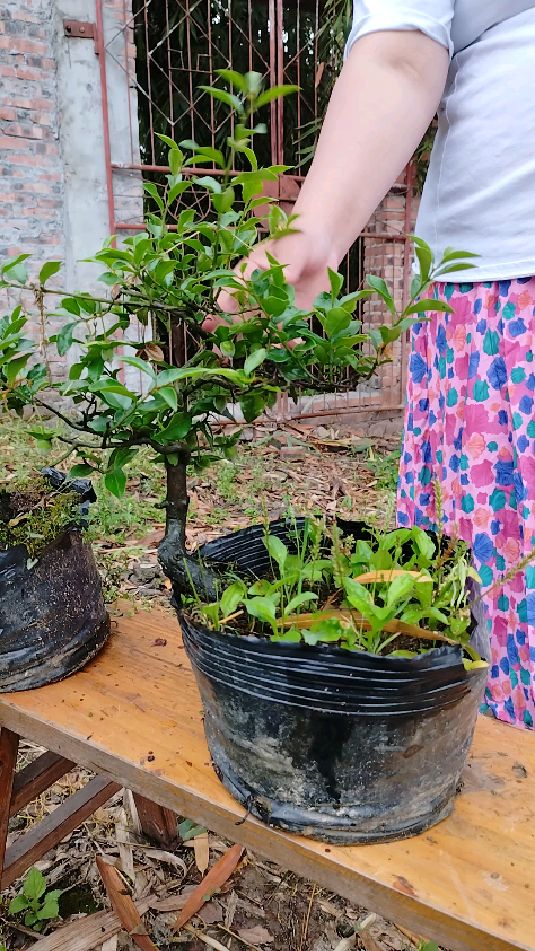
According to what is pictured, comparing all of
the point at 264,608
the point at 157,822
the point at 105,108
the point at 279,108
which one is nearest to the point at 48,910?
the point at 157,822

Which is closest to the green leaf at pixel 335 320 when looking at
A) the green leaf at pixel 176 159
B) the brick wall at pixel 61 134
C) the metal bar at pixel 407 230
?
the green leaf at pixel 176 159

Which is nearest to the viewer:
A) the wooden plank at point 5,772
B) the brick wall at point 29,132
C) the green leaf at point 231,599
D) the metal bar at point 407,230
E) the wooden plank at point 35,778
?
the green leaf at point 231,599

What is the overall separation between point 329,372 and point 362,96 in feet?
1.20

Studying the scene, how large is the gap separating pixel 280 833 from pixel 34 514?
63 cm

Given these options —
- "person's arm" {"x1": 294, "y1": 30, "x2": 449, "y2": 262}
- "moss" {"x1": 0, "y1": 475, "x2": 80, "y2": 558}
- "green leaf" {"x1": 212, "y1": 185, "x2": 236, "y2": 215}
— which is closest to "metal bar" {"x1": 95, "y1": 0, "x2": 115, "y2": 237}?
"moss" {"x1": 0, "y1": 475, "x2": 80, "y2": 558}

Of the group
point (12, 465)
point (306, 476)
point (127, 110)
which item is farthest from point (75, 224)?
point (306, 476)

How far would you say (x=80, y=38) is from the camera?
4.29m

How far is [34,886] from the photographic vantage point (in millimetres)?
1548

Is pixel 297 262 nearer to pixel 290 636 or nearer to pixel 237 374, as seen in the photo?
pixel 237 374

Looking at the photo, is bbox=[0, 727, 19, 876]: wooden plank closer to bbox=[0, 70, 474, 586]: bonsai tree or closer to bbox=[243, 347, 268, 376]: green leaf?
bbox=[0, 70, 474, 586]: bonsai tree

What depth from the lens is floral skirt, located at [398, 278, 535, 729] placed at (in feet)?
3.50

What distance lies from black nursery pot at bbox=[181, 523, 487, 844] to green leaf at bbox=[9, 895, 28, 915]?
103 cm

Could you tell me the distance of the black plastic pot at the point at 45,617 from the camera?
1.05 m

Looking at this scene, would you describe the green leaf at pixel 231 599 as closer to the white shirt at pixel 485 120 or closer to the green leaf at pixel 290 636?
the green leaf at pixel 290 636
